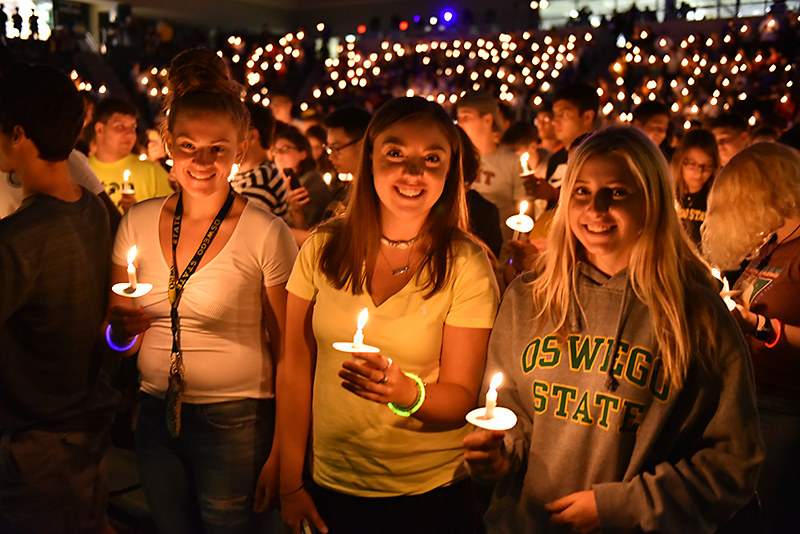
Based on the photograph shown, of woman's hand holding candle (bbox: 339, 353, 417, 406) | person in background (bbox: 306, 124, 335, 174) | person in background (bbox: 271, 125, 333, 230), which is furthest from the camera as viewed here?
person in background (bbox: 306, 124, 335, 174)

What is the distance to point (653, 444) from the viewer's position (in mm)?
1630

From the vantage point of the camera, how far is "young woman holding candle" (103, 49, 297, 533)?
2.14m

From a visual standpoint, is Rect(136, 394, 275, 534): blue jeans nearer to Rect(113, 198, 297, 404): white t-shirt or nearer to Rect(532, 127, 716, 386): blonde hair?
Rect(113, 198, 297, 404): white t-shirt

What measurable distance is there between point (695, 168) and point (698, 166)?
21mm

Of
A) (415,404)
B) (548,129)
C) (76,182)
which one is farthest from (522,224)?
(548,129)

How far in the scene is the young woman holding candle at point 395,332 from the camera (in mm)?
1859

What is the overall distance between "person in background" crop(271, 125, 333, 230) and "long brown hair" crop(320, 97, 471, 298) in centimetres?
276

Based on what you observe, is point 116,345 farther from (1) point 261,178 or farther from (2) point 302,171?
(2) point 302,171

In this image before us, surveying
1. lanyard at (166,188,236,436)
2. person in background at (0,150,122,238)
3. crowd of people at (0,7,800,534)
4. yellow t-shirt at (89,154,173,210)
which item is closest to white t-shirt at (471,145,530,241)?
crowd of people at (0,7,800,534)

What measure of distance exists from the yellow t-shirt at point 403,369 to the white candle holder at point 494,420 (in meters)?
0.51

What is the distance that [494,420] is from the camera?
132 cm

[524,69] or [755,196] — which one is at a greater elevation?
[524,69]

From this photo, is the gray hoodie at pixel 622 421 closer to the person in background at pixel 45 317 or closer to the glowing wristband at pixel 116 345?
the glowing wristband at pixel 116 345

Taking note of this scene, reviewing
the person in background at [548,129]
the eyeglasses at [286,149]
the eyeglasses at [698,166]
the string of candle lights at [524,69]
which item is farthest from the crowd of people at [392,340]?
the string of candle lights at [524,69]
